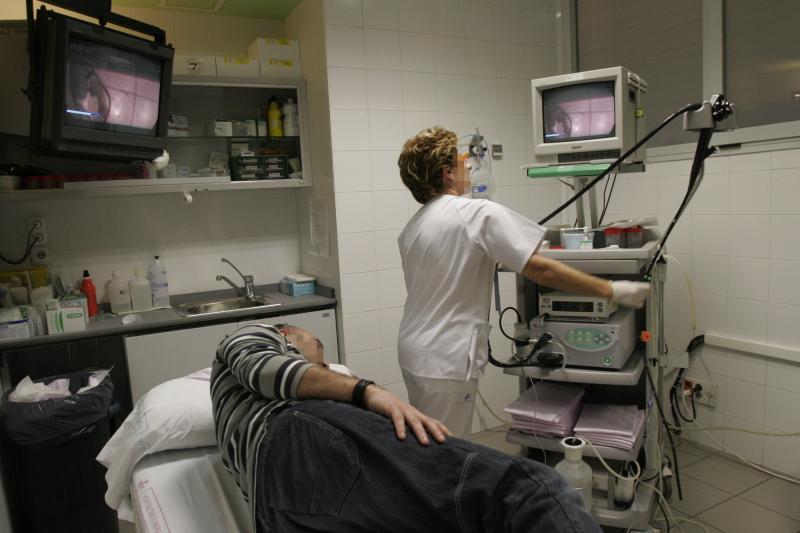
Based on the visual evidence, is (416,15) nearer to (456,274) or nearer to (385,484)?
(456,274)

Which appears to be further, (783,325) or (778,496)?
(783,325)

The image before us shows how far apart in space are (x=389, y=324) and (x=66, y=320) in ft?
5.01

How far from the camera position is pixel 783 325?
2613 millimetres

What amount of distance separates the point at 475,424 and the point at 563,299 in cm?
154

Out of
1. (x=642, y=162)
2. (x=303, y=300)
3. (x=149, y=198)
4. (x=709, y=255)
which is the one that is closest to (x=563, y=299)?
(x=642, y=162)

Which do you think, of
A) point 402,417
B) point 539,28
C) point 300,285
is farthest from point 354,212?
point 402,417

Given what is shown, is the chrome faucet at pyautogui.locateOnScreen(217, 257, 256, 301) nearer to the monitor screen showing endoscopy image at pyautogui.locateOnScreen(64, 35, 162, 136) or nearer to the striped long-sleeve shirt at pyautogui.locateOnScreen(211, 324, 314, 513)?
the monitor screen showing endoscopy image at pyautogui.locateOnScreen(64, 35, 162, 136)

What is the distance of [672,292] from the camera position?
10.1 feet

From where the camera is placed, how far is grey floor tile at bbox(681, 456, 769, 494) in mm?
2617

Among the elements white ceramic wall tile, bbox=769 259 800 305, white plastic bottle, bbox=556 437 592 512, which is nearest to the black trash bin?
white plastic bottle, bbox=556 437 592 512

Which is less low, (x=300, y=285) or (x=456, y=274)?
(x=456, y=274)

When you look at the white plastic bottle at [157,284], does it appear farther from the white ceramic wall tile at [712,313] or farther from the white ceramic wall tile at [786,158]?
the white ceramic wall tile at [786,158]

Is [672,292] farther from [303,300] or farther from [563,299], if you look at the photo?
[303,300]

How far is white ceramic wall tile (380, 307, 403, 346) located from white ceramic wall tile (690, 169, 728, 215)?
5.25 ft
